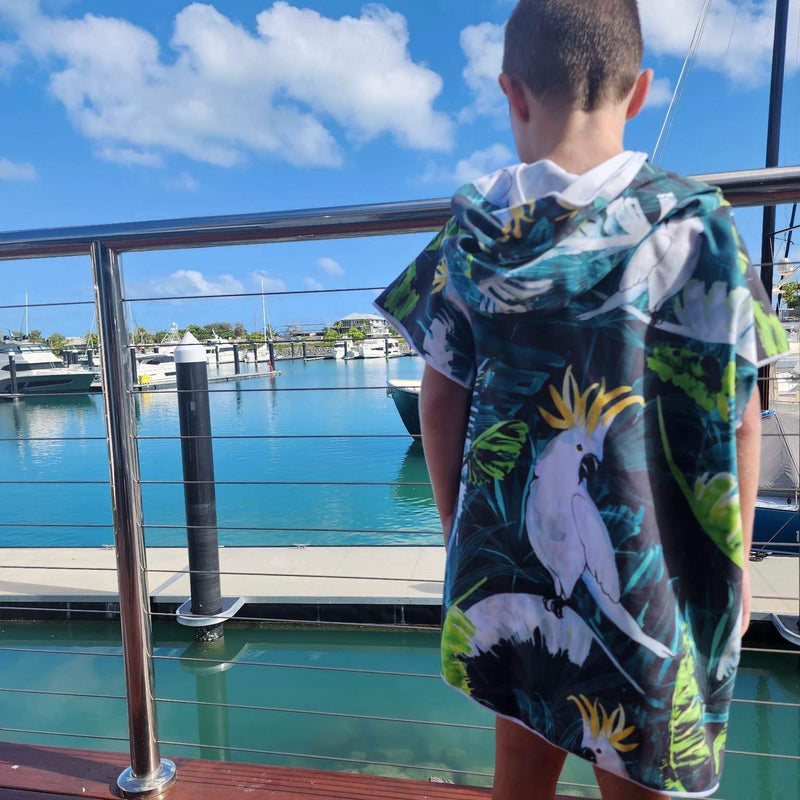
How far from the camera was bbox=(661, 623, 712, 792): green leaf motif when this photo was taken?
0.67m

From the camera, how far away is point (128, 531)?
4.50ft

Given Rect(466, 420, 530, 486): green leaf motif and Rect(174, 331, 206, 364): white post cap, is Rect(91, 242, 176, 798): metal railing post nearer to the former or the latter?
Rect(466, 420, 530, 486): green leaf motif

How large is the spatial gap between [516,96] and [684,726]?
2.30 ft

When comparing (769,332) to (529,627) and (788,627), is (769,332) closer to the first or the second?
(529,627)

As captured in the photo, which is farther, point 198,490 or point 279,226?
point 198,490

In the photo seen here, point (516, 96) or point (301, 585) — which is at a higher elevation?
point (516, 96)

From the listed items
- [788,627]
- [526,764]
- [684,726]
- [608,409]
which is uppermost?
[608,409]

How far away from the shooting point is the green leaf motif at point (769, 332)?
2.18ft

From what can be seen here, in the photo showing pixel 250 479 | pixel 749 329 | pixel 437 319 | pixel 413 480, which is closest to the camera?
pixel 749 329

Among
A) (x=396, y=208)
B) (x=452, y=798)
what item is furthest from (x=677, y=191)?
(x=452, y=798)

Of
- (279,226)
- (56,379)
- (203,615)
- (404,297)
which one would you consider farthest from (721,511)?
(56,379)

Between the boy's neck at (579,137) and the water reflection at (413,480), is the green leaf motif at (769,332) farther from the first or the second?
the water reflection at (413,480)

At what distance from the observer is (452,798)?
130 centimetres

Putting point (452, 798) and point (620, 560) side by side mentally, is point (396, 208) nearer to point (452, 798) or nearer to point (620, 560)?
point (620, 560)
